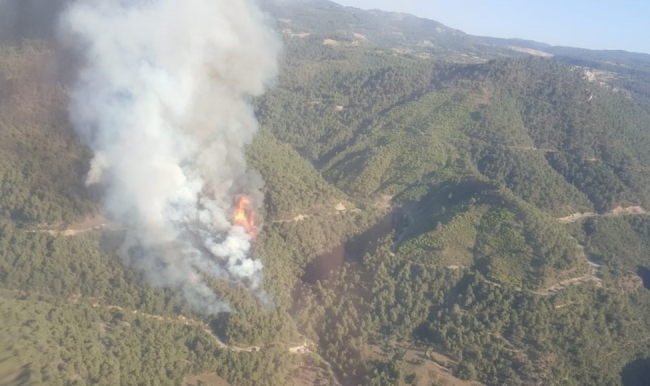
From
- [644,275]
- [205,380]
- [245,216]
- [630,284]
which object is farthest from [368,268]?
[644,275]

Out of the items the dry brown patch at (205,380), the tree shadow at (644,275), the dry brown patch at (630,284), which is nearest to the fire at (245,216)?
the dry brown patch at (205,380)

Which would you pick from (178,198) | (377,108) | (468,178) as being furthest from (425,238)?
(377,108)

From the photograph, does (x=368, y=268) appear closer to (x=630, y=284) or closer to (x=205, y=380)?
(x=205, y=380)

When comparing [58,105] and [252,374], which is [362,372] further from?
[58,105]

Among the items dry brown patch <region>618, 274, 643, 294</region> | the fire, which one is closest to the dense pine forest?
dry brown patch <region>618, 274, 643, 294</region>

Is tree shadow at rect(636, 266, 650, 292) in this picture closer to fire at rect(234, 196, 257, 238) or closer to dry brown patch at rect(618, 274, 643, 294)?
dry brown patch at rect(618, 274, 643, 294)

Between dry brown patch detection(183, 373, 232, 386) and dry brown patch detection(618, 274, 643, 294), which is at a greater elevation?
dry brown patch detection(618, 274, 643, 294)

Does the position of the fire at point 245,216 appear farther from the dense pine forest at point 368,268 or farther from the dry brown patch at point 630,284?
the dry brown patch at point 630,284
